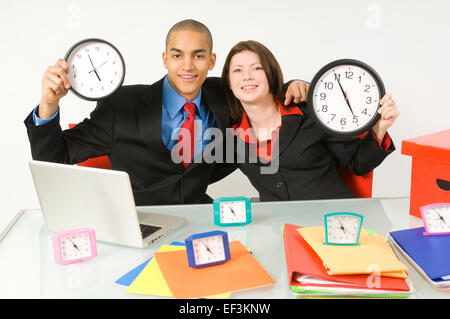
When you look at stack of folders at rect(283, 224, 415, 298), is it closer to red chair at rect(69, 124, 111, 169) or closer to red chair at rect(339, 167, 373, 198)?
red chair at rect(339, 167, 373, 198)

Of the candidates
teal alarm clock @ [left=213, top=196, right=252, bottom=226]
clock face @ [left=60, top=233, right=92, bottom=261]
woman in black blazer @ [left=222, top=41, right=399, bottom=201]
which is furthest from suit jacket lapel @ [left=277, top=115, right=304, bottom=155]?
clock face @ [left=60, top=233, right=92, bottom=261]

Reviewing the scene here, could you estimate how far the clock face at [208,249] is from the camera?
1568 millimetres

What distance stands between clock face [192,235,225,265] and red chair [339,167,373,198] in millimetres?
1249

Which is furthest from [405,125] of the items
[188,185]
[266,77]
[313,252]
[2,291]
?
[2,291]

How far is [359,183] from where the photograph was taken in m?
2.63

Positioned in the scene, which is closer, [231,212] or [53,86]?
[231,212]

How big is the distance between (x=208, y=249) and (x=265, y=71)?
121 centimetres

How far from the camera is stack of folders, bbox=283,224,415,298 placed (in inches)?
53.6

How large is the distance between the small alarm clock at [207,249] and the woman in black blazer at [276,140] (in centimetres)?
100

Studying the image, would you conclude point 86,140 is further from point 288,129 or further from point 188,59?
point 288,129

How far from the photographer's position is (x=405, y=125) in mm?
3967

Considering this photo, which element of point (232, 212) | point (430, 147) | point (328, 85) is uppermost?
point (328, 85)

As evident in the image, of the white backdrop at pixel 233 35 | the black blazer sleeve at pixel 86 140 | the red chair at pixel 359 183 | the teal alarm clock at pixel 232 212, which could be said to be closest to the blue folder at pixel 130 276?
the teal alarm clock at pixel 232 212

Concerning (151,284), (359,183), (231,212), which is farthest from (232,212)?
(359,183)
